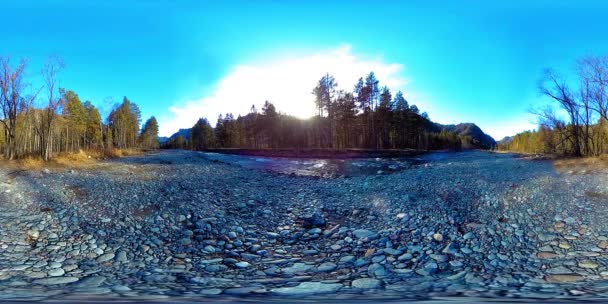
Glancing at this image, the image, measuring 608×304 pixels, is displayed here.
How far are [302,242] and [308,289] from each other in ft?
8.93

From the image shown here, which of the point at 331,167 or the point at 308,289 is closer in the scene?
the point at 308,289

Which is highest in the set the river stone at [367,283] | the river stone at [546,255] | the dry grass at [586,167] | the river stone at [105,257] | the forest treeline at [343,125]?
the forest treeline at [343,125]

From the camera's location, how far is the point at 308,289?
419 centimetres

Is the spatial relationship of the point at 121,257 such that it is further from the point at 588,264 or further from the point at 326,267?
the point at 588,264

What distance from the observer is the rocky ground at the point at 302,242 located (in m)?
4.27

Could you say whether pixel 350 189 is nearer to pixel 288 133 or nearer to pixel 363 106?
pixel 363 106

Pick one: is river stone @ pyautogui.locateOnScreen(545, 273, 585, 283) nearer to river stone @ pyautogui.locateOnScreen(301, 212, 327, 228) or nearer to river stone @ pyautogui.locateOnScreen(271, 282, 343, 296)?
river stone @ pyautogui.locateOnScreen(271, 282, 343, 296)

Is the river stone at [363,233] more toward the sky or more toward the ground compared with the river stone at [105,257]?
more toward the ground

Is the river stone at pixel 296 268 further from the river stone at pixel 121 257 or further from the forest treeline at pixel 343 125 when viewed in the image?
the forest treeline at pixel 343 125

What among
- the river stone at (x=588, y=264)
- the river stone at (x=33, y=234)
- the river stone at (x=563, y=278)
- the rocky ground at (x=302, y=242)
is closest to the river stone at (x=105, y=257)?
the rocky ground at (x=302, y=242)

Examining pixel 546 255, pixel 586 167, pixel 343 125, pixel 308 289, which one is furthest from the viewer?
pixel 343 125

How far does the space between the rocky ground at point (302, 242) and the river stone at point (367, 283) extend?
1.6 inches

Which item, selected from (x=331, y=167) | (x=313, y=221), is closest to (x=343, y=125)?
(x=331, y=167)

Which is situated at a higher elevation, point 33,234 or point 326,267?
point 33,234
